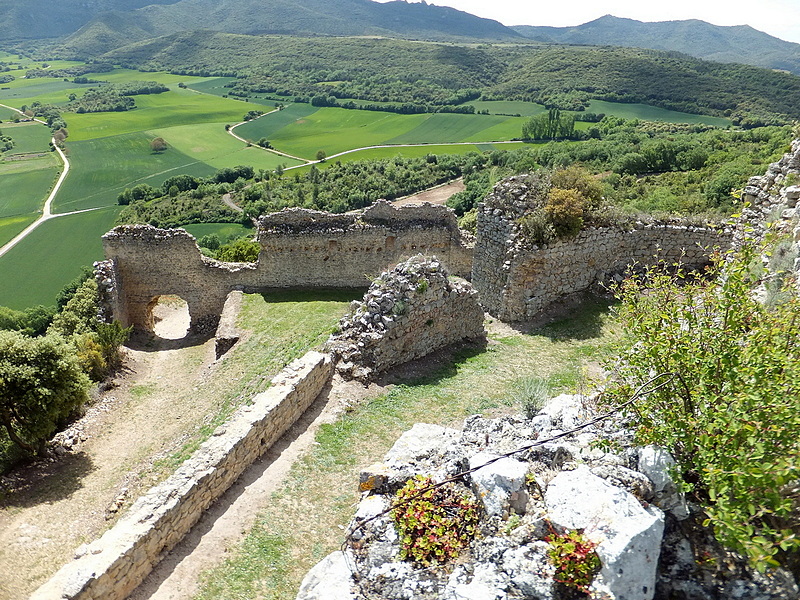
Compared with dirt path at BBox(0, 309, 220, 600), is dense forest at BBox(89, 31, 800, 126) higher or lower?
higher

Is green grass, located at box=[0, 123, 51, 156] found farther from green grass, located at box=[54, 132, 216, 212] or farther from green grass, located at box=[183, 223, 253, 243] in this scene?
green grass, located at box=[183, 223, 253, 243]

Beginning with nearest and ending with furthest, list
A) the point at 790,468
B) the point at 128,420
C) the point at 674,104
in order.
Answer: the point at 790,468 → the point at 128,420 → the point at 674,104

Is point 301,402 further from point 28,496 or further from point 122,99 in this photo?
point 122,99

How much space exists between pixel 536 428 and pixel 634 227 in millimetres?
10875

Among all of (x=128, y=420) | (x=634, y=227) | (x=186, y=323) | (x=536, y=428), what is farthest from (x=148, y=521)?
(x=186, y=323)

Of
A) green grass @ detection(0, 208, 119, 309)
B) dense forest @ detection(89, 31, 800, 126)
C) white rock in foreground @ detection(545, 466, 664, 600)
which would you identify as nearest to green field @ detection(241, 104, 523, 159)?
dense forest @ detection(89, 31, 800, 126)

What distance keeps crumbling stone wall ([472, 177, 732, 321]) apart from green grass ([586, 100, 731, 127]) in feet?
251

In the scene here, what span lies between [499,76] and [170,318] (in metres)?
145

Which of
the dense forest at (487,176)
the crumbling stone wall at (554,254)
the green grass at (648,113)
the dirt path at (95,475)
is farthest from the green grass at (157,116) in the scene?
the crumbling stone wall at (554,254)

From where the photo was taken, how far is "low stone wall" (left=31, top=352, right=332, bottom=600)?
6.93 meters

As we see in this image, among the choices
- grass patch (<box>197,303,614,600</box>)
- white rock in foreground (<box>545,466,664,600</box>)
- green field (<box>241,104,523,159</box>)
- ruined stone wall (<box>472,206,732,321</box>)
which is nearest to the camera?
white rock in foreground (<box>545,466,664,600</box>)

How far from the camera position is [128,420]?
52.7 ft

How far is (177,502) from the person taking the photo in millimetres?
8031

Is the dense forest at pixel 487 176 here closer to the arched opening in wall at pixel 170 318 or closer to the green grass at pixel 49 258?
the green grass at pixel 49 258
